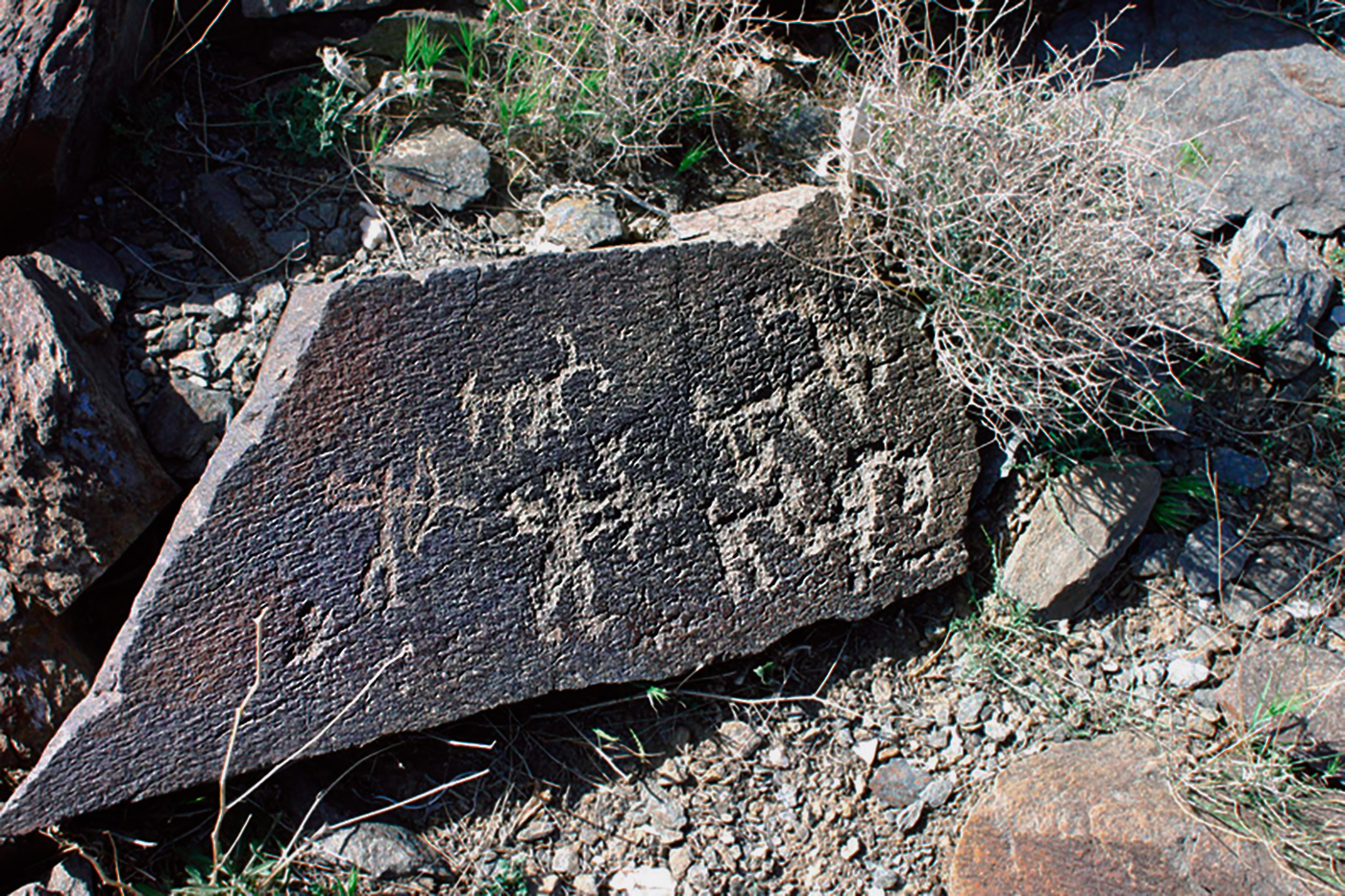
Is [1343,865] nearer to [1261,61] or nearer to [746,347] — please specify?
[746,347]

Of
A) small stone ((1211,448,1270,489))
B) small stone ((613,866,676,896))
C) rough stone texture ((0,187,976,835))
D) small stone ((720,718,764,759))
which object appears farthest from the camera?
small stone ((1211,448,1270,489))

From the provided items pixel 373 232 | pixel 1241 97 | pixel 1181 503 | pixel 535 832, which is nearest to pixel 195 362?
pixel 373 232

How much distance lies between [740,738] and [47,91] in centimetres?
185

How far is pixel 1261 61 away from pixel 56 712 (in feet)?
10.0

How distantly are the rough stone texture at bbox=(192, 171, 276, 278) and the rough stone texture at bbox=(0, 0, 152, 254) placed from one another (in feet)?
0.85

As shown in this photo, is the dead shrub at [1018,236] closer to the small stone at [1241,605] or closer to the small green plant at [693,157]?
the small green plant at [693,157]

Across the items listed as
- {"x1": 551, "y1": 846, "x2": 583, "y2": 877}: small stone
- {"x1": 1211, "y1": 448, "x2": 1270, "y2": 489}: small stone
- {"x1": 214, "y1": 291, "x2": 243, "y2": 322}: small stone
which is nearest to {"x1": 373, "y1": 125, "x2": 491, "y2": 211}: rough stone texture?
{"x1": 214, "y1": 291, "x2": 243, "y2": 322}: small stone

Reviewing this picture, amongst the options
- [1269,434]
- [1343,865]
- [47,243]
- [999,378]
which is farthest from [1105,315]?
[47,243]

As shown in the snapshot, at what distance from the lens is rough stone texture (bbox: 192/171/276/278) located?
2129mm

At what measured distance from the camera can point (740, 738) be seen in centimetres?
208

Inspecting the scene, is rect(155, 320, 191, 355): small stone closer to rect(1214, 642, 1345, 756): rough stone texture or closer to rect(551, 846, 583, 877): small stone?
rect(551, 846, 583, 877): small stone

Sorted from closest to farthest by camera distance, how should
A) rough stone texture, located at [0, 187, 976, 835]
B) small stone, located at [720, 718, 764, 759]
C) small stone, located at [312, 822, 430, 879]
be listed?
rough stone texture, located at [0, 187, 976, 835], small stone, located at [312, 822, 430, 879], small stone, located at [720, 718, 764, 759]

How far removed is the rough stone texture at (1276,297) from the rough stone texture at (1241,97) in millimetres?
121

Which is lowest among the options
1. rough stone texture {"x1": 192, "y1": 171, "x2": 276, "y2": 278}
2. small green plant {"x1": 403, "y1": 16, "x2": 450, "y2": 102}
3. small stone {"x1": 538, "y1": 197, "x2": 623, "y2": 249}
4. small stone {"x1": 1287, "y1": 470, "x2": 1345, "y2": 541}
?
small stone {"x1": 1287, "y1": 470, "x2": 1345, "y2": 541}
